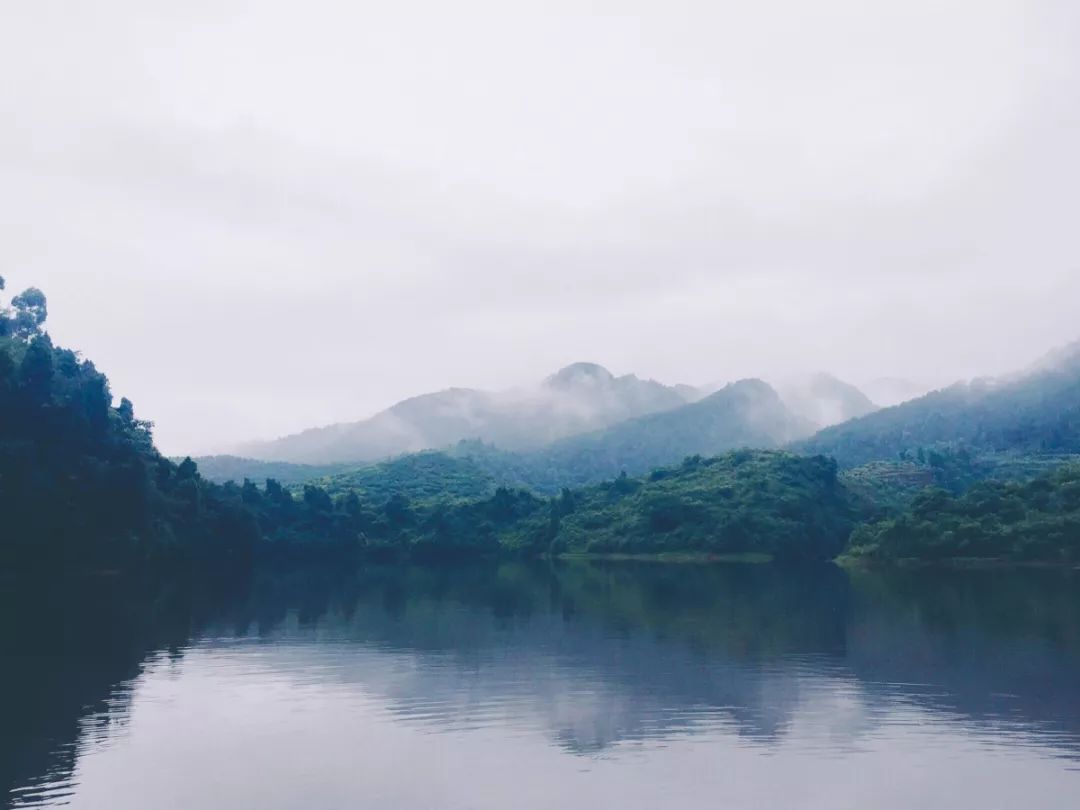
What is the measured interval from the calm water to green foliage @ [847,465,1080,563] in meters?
38.5

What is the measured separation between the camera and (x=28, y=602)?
5150 centimetres

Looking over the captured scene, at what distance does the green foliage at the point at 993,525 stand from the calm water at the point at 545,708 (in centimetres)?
3848

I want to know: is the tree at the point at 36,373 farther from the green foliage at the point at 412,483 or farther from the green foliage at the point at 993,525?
the green foliage at the point at 412,483

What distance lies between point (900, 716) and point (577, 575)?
63495 millimetres

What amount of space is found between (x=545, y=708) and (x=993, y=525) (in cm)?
7388

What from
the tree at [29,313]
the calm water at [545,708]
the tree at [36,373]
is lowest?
the calm water at [545,708]

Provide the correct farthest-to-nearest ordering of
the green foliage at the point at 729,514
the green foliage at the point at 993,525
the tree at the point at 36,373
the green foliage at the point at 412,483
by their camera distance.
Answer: the green foliage at the point at 412,483 < the green foliage at the point at 729,514 < the green foliage at the point at 993,525 < the tree at the point at 36,373

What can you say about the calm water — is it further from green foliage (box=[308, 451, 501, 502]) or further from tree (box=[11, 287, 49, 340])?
green foliage (box=[308, 451, 501, 502])

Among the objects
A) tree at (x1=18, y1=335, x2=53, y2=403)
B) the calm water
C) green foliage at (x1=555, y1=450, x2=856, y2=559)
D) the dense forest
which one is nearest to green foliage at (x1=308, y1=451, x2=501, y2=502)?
the dense forest

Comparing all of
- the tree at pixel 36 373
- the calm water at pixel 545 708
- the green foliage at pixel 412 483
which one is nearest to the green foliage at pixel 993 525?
the calm water at pixel 545 708

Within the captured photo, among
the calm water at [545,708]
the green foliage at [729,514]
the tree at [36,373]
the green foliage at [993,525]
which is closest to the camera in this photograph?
the calm water at [545,708]

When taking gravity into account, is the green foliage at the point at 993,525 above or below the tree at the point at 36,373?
below

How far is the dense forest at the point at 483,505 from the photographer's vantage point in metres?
72.1

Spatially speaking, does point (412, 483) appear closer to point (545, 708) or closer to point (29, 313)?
point (29, 313)
